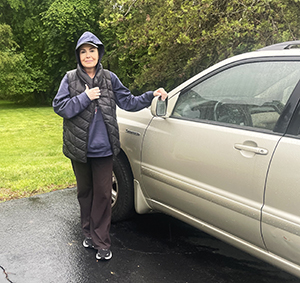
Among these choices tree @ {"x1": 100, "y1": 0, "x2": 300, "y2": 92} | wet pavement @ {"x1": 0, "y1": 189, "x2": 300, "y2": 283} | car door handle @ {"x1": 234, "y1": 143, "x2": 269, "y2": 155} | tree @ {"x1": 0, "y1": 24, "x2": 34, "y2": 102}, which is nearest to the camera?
car door handle @ {"x1": 234, "y1": 143, "x2": 269, "y2": 155}

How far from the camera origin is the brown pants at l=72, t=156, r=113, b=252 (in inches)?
119

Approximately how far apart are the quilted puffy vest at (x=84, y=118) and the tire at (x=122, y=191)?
54cm

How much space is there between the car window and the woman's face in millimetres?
782

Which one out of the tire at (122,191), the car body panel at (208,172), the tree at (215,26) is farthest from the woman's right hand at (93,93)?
the tree at (215,26)

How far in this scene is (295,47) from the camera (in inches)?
102

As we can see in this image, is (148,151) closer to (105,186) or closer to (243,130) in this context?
(105,186)

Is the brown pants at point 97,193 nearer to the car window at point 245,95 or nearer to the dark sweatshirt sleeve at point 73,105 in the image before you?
the dark sweatshirt sleeve at point 73,105

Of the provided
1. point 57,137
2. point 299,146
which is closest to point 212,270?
point 299,146

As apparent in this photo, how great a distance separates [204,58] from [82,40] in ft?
20.0

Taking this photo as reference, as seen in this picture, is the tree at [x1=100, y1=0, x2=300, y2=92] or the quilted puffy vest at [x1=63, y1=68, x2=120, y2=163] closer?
the quilted puffy vest at [x1=63, y1=68, x2=120, y2=163]

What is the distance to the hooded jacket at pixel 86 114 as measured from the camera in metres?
2.76

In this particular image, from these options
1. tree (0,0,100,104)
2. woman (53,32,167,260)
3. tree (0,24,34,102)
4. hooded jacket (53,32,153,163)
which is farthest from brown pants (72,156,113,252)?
tree (0,24,34,102)

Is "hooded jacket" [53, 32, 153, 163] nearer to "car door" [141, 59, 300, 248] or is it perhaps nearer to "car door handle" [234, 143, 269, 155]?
A: "car door" [141, 59, 300, 248]

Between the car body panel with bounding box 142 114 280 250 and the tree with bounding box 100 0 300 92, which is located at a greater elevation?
the tree with bounding box 100 0 300 92
